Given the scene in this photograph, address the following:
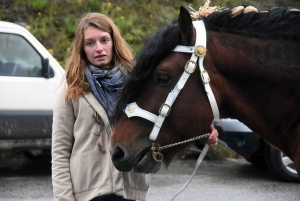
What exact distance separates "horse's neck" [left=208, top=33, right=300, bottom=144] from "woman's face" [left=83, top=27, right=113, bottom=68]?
0.67 m

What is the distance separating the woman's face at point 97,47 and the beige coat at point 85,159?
22cm

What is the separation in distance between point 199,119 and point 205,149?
11.8 inches

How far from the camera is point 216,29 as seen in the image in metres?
3.18

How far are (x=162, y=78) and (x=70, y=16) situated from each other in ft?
28.8

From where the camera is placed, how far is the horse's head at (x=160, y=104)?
3.05 m

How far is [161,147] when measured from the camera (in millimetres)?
3080

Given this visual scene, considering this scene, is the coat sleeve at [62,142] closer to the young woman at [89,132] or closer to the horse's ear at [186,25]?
the young woman at [89,132]

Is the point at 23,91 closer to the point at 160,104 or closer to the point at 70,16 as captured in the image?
the point at 70,16

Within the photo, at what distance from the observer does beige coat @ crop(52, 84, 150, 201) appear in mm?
3367

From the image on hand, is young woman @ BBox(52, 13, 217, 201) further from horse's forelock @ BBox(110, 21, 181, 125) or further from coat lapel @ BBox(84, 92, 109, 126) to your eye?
horse's forelock @ BBox(110, 21, 181, 125)

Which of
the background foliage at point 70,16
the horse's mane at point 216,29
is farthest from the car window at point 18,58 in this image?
the horse's mane at point 216,29

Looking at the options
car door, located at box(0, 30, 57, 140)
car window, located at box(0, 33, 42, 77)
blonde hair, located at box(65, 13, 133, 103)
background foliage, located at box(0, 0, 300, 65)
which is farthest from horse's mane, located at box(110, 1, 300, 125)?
background foliage, located at box(0, 0, 300, 65)

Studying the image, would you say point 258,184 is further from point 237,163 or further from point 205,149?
point 205,149

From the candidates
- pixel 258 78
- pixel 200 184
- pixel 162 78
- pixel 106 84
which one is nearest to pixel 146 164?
pixel 162 78
